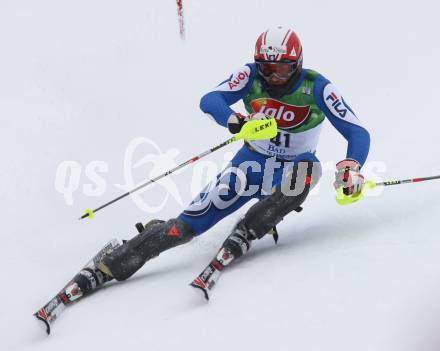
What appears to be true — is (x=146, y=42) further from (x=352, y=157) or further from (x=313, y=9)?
(x=352, y=157)

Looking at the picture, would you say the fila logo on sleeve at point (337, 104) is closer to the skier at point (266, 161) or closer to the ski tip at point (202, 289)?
the skier at point (266, 161)

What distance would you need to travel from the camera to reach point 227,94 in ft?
19.0

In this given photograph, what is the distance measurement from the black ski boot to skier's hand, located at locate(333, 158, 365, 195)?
4.44 ft

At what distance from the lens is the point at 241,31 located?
1161 cm

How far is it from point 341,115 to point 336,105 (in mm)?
86

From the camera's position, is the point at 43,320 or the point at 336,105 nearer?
the point at 43,320

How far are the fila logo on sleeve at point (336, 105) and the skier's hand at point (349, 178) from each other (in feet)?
1.39

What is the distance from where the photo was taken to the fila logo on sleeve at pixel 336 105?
5.38 m

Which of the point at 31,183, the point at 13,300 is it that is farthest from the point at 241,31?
the point at 13,300

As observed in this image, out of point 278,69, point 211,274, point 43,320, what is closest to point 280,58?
point 278,69

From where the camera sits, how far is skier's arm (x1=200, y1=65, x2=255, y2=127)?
566cm

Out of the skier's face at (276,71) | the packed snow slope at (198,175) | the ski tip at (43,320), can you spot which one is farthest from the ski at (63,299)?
the skier's face at (276,71)

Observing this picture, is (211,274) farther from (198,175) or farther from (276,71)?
(198,175)

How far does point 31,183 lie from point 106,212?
967mm
